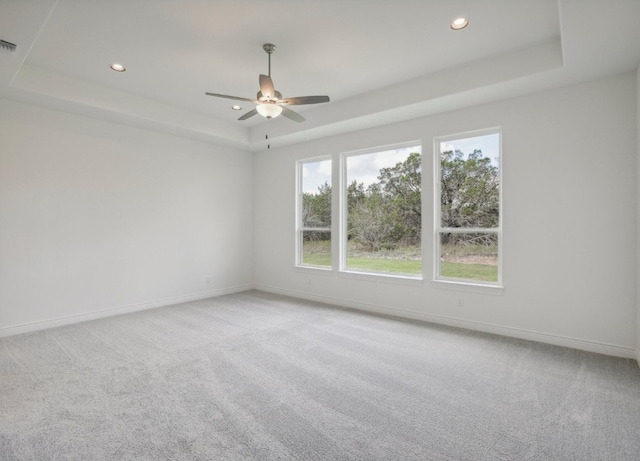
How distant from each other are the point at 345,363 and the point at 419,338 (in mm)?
1147

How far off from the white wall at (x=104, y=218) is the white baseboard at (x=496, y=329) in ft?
7.50

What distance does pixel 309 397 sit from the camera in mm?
2584

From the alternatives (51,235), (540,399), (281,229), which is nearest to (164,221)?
(51,235)

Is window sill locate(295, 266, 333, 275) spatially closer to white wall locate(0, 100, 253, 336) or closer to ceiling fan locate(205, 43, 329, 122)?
white wall locate(0, 100, 253, 336)

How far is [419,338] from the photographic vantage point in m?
3.91

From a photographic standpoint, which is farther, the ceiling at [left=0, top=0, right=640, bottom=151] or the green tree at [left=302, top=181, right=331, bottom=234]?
the green tree at [left=302, top=181, right=331, bottom=234]

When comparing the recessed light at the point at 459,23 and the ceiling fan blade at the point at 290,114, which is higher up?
the recessed light at the point at 459,23

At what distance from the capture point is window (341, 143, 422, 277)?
191 inches

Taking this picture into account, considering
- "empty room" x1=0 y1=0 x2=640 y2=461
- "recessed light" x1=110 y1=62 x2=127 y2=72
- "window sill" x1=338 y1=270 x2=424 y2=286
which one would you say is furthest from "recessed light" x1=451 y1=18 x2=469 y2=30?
"recessed light" x1=110 y1=62 x2=127 y2=72

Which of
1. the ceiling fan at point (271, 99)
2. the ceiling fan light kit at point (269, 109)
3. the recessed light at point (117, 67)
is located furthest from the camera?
the recessed light at point (117, 67)

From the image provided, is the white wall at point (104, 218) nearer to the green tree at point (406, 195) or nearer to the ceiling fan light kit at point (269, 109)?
the ceiling fan light kit at point (269, 109)

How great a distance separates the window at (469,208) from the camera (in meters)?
4.17

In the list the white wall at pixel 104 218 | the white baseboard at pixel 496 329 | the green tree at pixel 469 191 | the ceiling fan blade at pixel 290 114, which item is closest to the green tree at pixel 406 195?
the green tree at pixel 469 191

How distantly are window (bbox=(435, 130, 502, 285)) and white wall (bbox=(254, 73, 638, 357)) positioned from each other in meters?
0.14
